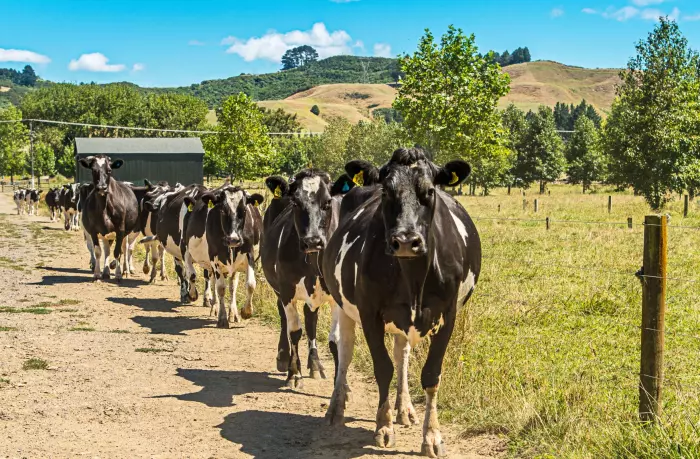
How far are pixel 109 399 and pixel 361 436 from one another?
278cm

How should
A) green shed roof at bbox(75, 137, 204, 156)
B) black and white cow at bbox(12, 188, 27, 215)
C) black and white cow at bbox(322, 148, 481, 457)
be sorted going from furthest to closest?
1. green shed roof at bbox(75, 137, 204, 156)
2. black and white cow at bbox(12, 188, 27, 215)
3. black and white cow at bbox(322, 148, 481, 457)

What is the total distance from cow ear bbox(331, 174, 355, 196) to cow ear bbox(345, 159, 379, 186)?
1.89 metres

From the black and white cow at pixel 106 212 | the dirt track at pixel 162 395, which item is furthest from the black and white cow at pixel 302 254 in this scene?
the black and white cow at pixel 106 212

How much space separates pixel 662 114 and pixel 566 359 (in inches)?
1159

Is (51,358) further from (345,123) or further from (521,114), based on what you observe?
(345,123)

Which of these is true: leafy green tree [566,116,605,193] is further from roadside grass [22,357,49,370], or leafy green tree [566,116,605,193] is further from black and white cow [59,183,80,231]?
roadside grass [22,357,49,370]

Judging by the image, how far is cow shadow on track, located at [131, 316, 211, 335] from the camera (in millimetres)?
11298

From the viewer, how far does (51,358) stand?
9164mm

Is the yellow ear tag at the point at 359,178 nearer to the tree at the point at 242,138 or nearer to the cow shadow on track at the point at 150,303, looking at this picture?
the cow shadow on track at the point at 150,303

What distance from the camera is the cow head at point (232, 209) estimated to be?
11.0 m

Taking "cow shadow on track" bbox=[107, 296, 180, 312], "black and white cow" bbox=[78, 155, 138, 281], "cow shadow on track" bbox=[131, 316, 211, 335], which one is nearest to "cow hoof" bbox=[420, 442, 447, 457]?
"cow shadow on track" bbox=[131, 316, 211, 335]

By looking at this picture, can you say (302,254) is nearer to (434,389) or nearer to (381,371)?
(381,371)

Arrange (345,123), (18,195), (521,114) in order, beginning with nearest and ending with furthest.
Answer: (18,195)
(521,114)
(345,123)

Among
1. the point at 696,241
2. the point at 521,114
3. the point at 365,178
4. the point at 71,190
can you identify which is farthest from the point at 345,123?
the point at 365,178
